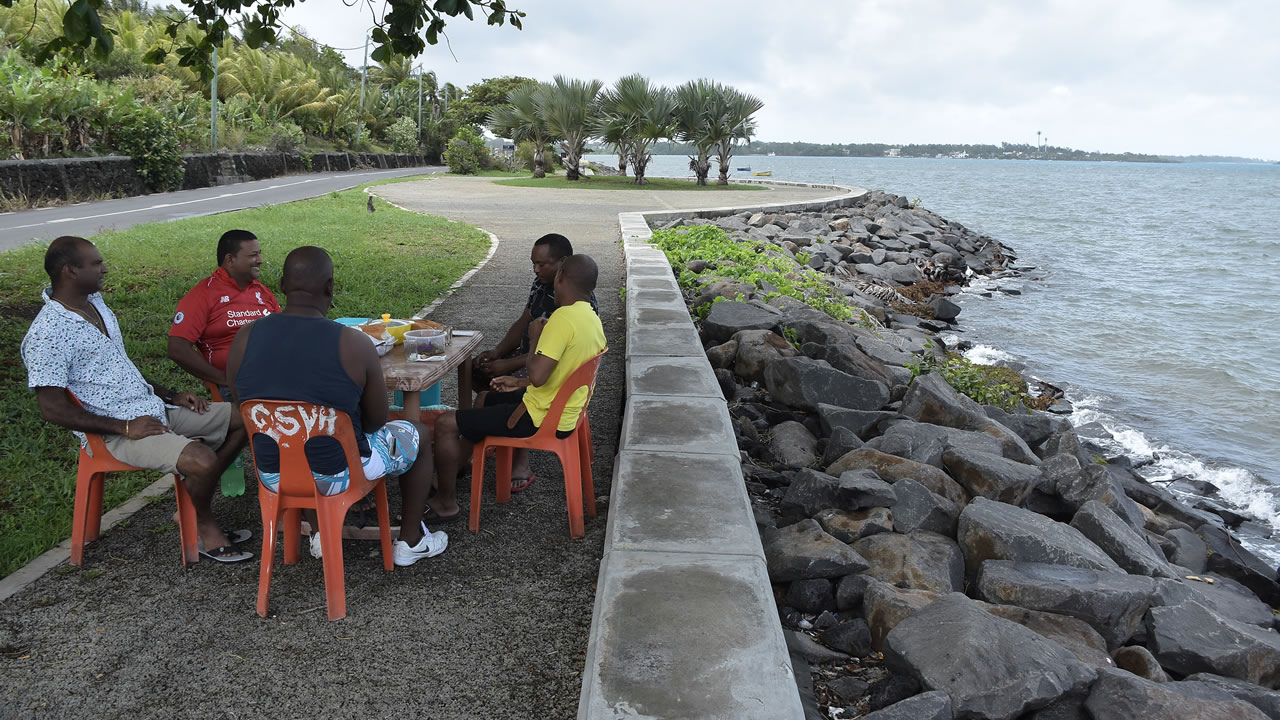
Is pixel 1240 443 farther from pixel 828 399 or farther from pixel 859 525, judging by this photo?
pixel 859 525

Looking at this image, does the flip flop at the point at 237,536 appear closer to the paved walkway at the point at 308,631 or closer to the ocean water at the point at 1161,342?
the paved walkway at the point at 308,631

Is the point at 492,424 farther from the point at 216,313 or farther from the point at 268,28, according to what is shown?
the point at 268,28

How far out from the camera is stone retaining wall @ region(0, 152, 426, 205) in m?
17.6

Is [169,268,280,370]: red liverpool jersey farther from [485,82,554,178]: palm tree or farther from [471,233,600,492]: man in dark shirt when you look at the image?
[485,82,554,178]: palm tree

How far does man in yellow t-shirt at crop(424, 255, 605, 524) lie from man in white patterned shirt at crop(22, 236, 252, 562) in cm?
89

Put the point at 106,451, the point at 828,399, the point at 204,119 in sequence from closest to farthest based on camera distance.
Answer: the point at 106,451 < the point at 828,399 < the point at 204,119

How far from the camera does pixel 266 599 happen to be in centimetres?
330

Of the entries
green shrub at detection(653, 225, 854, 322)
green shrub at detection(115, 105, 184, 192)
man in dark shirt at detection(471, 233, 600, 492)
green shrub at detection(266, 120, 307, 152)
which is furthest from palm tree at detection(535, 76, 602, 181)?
man in dark shirt at detection(471, 233, 600, 492)

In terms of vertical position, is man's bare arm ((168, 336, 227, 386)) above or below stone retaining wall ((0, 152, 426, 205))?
above

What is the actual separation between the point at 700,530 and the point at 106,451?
2.42 meters

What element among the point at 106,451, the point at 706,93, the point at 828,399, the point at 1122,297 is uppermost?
the point at 706,93

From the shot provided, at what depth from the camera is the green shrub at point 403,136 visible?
171 feet

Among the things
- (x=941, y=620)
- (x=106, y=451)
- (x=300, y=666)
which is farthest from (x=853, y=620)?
(x=106, y=451)

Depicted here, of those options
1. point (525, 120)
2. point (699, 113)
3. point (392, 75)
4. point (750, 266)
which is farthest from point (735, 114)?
point (392, 75)
